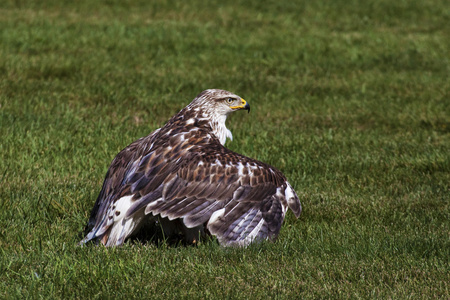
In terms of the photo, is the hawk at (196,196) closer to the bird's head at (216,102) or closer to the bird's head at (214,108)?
the bird's head at (214,108)

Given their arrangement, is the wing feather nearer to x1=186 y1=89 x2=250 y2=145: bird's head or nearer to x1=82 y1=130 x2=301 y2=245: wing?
x1=82 y1=130 x2=301 y2=245: wing

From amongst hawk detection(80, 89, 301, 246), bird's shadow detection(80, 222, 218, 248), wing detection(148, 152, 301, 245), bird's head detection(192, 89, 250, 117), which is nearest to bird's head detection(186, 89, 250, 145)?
bird's head detection(192, 89, 250, 117)

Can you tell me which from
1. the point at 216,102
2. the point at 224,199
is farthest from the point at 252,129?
the point at 224,199

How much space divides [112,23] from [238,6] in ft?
15.6

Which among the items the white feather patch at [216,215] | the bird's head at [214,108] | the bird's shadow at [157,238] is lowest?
the bird's shadow at [157,238]

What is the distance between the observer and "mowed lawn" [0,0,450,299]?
521 cm

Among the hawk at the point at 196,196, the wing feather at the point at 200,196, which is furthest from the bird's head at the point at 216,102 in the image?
the wing feather at the point at 200,196

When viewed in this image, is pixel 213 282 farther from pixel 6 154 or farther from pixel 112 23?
pixel 112 23

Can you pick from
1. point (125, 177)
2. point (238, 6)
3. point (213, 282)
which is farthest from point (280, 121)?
point (238, 6)

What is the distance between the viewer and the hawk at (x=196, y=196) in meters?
5.62

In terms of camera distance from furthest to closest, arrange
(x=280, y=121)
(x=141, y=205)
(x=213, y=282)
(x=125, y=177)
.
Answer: (x=280, y=121) → (x=125, y=177) → (x=141, y=205) → (x=213, y=282)

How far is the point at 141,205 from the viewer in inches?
221

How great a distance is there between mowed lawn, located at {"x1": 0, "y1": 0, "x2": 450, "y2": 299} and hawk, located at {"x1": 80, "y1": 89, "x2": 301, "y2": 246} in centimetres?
19

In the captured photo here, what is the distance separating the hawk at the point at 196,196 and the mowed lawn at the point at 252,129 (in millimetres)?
190
